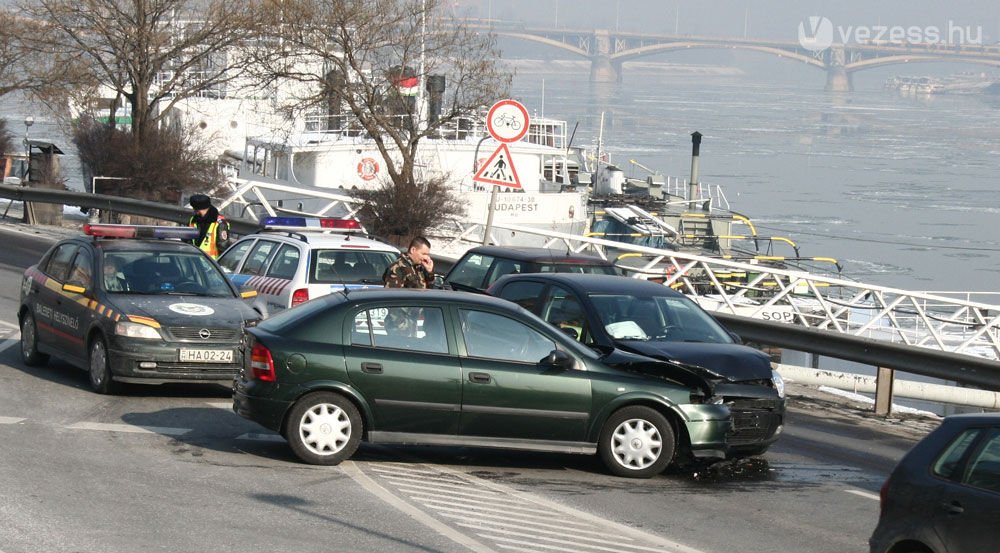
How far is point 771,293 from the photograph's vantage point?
32.2m

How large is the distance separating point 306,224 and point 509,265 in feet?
7.90

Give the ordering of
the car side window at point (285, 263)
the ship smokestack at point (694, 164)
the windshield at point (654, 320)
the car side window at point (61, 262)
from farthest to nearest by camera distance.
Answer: the ship smokestack at point (694, 164) → the car side window at point (285, 263) → the car side window at point (61, 262) → the windshield at point (654, 320)

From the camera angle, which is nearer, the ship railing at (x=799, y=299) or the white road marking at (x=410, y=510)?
the white road marking at (x=410, y=510)

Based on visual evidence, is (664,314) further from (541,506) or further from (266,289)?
(266,289)

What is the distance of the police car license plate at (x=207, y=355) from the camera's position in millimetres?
11367

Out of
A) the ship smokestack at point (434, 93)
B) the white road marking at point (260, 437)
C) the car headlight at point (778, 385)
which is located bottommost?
the white road marking at point (260, 437)

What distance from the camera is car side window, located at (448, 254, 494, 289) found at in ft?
48.7

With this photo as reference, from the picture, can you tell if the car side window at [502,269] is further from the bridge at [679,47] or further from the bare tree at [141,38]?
the bridge at [679,47]

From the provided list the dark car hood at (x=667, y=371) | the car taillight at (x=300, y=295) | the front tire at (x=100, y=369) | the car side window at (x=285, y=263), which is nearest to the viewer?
the dark car hood at (x=667, y=371)

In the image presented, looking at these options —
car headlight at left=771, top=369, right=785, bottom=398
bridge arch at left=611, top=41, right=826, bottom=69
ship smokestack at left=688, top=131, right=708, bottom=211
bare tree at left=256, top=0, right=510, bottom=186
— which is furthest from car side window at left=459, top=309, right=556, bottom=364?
bridge arch at left=611, top=41, right=826, bottom=69

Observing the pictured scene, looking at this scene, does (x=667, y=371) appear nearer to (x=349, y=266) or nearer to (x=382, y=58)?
(x=349, y=266)

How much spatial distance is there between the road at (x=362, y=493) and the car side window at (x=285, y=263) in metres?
2.35

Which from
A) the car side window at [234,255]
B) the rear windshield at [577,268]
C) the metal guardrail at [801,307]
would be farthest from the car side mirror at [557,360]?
the car side window at [234,255]

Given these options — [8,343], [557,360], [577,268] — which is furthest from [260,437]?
[8,343]
